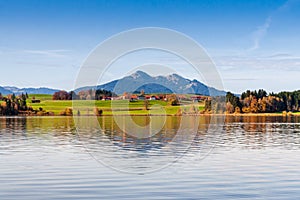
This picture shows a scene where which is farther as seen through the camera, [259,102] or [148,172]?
[259,102]

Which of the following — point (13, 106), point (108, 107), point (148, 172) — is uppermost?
point (13, 106)

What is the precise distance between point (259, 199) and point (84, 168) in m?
11.7

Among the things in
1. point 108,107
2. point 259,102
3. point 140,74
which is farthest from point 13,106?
point 140,74

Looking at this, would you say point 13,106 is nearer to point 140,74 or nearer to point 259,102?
point 259,102

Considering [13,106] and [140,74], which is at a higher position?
[140,74]

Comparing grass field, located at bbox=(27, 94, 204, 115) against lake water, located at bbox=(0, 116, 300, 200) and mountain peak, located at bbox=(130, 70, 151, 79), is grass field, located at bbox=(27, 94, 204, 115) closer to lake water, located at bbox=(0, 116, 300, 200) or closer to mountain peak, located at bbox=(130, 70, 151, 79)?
mountain peak, located at bbox=(130, 70, 151, 79)

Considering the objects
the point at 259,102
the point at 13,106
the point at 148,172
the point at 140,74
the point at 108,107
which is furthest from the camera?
the point at 259,102

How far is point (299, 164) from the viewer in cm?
3162

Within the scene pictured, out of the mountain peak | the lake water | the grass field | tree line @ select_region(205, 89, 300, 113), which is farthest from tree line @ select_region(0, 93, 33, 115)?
the lake water

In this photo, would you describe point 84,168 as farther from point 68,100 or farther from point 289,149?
point 68,100

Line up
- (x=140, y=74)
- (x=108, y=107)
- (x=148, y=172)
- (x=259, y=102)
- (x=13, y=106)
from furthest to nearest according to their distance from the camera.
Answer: (x=259, y=102), (x=13, y=106), (x=108, y=107), (x=140, y=74), (x=148, y=172)

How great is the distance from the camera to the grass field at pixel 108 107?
333ft

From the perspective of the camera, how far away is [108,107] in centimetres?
13650

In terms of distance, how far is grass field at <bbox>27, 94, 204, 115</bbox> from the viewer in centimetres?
10138
